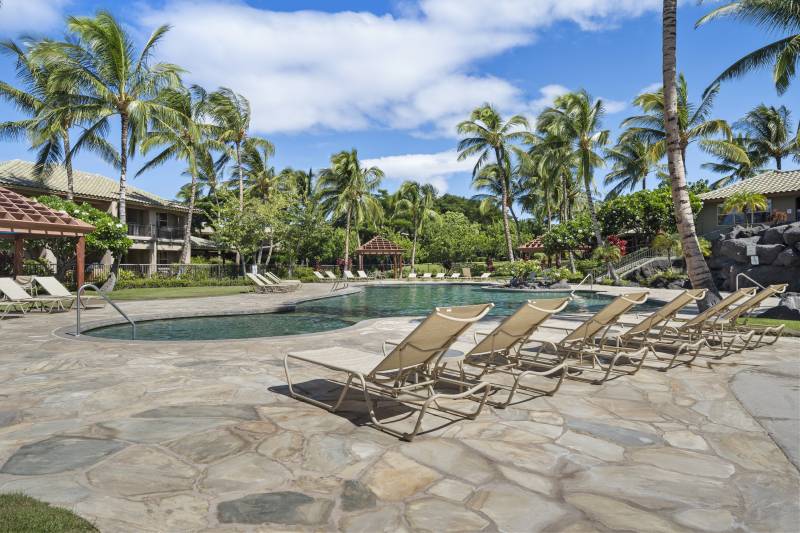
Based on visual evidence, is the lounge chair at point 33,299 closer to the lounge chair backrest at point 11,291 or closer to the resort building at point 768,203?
the lounge chair backrest at point 11,291

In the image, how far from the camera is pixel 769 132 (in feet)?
120

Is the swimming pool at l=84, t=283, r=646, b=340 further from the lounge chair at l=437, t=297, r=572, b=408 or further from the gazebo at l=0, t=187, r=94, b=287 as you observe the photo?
the lounge chair at l=437, t=297, r=572, b=408

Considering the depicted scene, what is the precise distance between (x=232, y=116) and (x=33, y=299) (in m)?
21.5

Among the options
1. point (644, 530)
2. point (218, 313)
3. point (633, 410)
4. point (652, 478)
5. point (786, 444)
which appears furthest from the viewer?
point (218, 313)

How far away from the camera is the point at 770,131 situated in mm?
36531

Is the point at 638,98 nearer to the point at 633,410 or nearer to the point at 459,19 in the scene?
the point at 459,19

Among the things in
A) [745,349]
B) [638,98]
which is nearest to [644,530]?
[745,349]

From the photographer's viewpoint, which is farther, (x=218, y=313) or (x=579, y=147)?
(x=579, y=147)

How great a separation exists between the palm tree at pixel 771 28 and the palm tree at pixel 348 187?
80.9 ft

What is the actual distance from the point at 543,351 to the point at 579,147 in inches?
897

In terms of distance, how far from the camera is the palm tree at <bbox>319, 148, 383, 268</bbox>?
3619 centimetres

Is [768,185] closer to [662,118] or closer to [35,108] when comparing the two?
[662,118]

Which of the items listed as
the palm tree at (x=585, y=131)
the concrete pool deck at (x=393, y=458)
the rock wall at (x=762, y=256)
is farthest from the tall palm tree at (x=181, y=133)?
the rock wall at (x=762, y=256)

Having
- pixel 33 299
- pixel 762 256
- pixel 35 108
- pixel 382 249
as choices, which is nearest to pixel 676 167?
pixel 762 256
